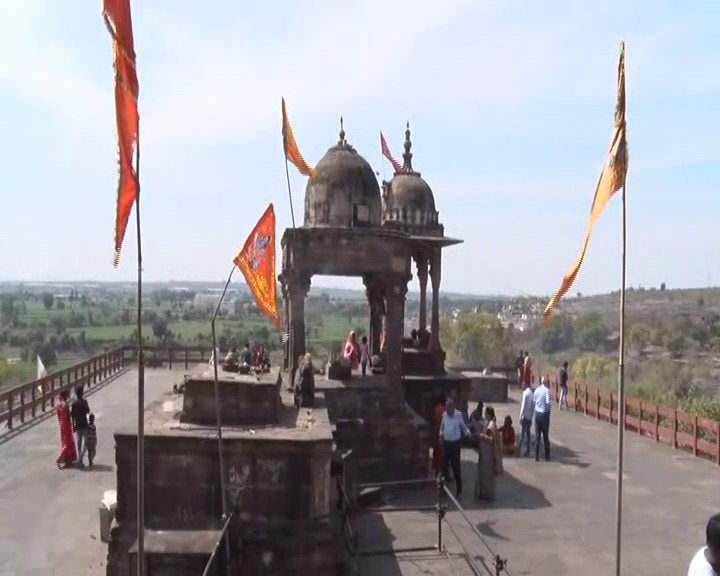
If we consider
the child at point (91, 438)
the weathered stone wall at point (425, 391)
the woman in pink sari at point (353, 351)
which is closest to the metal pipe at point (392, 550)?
the woman in pink sari at point (353, 351)

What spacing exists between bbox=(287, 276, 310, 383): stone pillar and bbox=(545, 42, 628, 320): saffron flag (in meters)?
7.53

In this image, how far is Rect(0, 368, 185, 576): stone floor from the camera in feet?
32.1

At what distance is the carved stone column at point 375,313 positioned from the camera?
1823cm

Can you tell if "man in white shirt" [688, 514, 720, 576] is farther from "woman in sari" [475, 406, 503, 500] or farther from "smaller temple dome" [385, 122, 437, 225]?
"smaller temple dome" [385, 122, 437, 225]

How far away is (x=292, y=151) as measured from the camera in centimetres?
1448

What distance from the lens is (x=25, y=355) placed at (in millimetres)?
86938

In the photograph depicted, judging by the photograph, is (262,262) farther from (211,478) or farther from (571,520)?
(571,520)

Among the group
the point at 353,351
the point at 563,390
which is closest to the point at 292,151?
the point at 353,351

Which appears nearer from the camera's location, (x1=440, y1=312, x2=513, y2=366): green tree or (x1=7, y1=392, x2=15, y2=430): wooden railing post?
(x1=7, y1=392, x2=15, y2=430): wooden railing post

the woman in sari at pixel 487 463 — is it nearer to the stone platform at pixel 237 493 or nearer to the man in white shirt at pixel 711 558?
the stone platform at pixel 237 493

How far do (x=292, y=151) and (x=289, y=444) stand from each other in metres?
6.82

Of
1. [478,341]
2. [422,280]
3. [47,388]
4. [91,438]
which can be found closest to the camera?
[91,438]

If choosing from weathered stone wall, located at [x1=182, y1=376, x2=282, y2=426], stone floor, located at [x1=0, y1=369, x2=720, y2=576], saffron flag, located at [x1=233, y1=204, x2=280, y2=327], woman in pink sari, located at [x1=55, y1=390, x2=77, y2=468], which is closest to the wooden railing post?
stone floor, located at [x1=0, y1=369, x2=720, y2=576]

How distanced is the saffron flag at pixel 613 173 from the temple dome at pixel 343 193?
785cm
